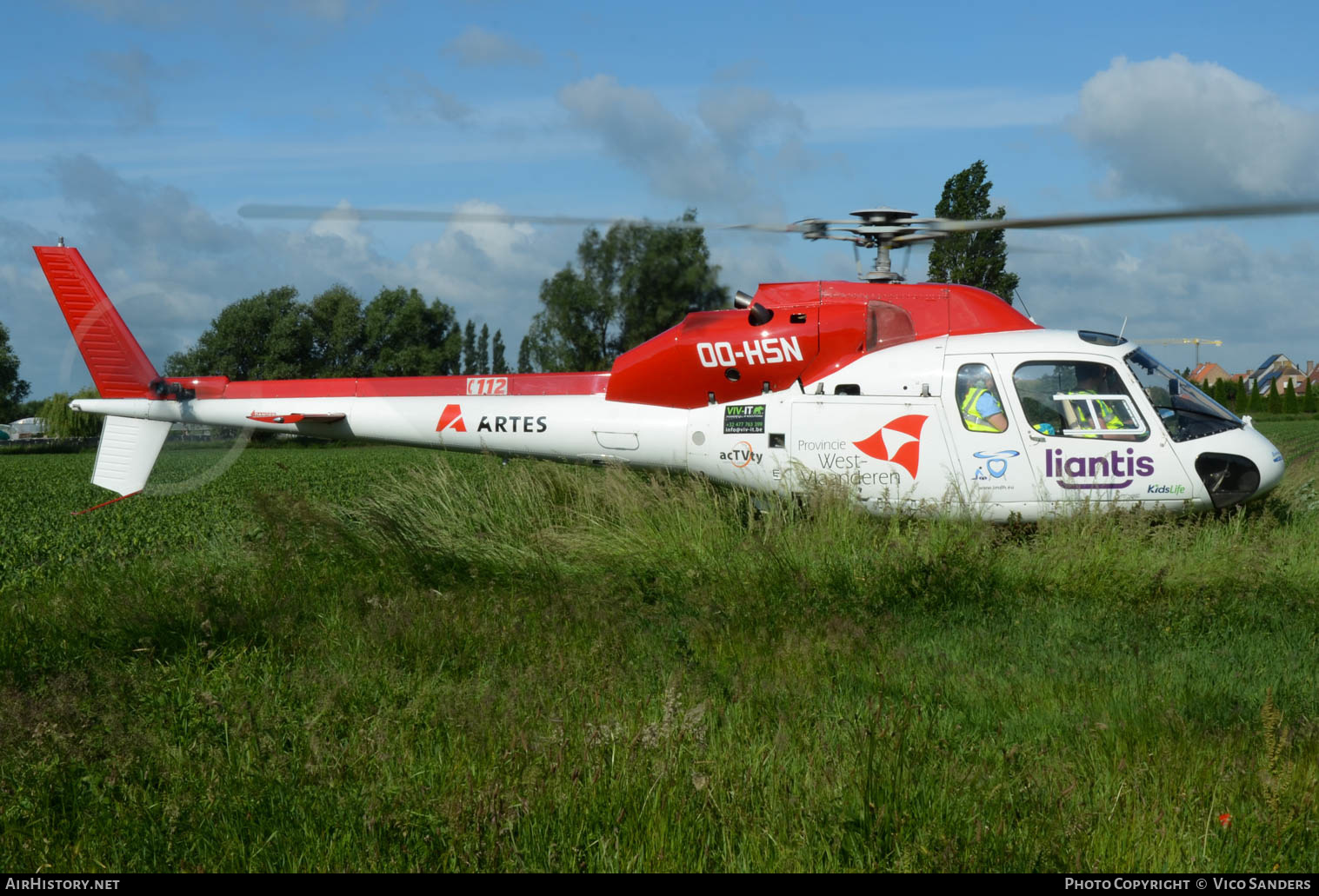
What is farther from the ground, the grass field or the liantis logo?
the liantis logo

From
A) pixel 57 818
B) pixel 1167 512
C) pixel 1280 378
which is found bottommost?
pixel 57 818

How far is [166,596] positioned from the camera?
6562 mm

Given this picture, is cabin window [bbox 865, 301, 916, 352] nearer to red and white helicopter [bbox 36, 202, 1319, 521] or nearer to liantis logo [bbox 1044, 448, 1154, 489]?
red and white helicopter [bbox 36, 202, 1319, 521]

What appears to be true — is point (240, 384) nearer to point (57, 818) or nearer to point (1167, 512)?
point (57, 818)

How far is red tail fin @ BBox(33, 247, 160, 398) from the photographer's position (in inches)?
429

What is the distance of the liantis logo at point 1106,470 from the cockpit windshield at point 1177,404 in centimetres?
41

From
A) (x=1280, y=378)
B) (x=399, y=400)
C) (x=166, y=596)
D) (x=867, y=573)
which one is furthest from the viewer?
(x=1280, y=378)

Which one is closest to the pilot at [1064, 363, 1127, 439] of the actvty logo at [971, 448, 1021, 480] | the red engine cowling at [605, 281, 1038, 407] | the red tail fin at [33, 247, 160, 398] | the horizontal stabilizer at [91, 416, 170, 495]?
the actvty logo at [971, 448, 1021, 480]

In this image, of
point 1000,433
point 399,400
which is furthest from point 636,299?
point 1000,433

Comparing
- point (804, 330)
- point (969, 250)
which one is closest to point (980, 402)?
point (804, 330)

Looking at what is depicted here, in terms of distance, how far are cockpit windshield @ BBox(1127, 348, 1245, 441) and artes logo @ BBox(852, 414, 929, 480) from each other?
6.55ft

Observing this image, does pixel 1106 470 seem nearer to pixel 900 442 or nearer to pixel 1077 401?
pixel 1077 401

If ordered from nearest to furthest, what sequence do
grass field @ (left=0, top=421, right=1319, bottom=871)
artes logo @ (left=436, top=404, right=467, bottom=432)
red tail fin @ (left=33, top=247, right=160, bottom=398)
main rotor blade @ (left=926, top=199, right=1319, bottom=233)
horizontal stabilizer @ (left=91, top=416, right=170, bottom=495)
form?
grass field @ (left=0, top=421, right=1319, bottom=871), main rotor blade @ (left=926, top=199, right=1319, bottom=233), artes logo @ (left=436, top=404, right=467, bottom=432), red tail fin @ (left=33, top=247, right=160, bottom=398), horizontal stabilizer @ (left=91, top=416, right=170, bottom=495)
